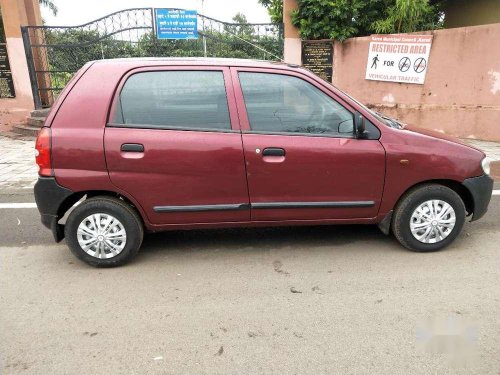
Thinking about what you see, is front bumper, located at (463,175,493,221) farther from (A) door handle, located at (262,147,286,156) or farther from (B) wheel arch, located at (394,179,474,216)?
(A) door handle, located at (262,147,286,156)

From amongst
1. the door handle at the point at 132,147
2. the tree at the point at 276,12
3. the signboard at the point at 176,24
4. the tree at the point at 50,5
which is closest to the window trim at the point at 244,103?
the door handle at the point at 132,147

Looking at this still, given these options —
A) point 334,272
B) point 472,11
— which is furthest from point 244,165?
point 472,11

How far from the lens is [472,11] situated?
10.5 m

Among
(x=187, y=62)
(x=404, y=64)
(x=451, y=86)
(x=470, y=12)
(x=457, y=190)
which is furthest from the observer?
(x=470, y=12)

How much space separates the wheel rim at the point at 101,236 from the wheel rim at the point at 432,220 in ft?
8.30

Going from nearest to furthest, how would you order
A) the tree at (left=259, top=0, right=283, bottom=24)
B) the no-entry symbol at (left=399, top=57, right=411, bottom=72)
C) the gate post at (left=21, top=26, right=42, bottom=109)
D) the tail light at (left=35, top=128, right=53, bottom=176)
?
1. the tail light at (left=35, top=128, right=53, bottom=176)
2. the no-entry symbol at (left=399, top=57, right=411, bottom=72)
3. the gate post at (left=21, top=26, right=42, bottom=109)
4. the tree at (left=259, top=0, right=283, bottom=24)

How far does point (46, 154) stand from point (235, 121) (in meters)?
1.53

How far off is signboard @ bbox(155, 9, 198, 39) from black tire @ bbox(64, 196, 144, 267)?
7.07 m

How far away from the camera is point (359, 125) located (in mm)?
3383

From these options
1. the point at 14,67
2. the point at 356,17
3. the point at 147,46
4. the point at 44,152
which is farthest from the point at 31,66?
the point at 44,152

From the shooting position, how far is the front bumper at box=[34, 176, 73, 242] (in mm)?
3316

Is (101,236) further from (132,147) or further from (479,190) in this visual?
(479,190)

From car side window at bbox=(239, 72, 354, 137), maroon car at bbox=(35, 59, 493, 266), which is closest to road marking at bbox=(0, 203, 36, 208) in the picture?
maroon car at bbox=(35, 59, 493, 266)

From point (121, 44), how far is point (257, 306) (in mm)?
8722
